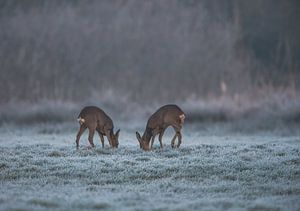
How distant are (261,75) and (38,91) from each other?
13.6 metres

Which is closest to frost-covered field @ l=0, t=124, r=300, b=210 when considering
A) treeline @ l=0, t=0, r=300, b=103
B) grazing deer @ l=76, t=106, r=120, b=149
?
grazing deer @ l=76, t=106, r=120, b=149

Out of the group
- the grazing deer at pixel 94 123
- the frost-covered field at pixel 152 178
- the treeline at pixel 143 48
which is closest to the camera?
the frost-covered field at pixel 152 178

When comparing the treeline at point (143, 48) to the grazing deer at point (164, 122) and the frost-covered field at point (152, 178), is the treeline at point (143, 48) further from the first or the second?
the frost-covered field at point (152, 178)

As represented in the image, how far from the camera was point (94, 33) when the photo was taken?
39875 millimetres

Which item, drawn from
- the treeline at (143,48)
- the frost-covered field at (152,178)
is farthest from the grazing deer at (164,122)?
the treeline at (143,48)

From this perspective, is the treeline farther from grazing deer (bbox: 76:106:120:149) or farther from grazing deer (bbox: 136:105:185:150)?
grazing deer (bbox: 136:105:185:150)

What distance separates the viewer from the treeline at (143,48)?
Answer: 36.8m

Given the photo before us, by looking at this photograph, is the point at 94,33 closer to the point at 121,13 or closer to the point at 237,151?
the point at 121,13

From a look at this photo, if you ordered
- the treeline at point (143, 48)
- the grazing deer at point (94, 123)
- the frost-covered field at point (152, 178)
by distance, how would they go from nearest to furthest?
the frost-covered field at point (152, 178) → the grazing deer at point (94, 123) → the treeline at point (143, 48)

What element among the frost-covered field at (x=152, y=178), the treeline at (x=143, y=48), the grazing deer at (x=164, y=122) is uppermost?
the treeline at (x=143, y=48)

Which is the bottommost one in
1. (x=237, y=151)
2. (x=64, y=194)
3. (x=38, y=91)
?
(x=64, y=194)

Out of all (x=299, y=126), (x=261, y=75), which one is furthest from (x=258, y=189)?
(x=261, y=75)

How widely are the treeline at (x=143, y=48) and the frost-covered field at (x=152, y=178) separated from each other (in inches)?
782

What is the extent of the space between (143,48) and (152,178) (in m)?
28.1
